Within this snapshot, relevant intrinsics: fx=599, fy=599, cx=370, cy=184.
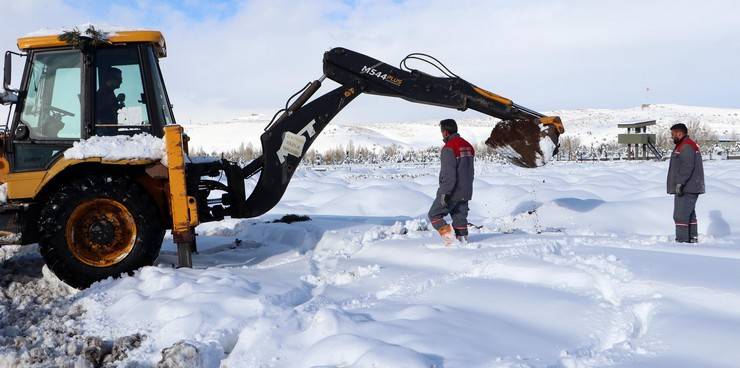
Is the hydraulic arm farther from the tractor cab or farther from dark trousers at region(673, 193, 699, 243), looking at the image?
dark trousers at region(673, 193, 699, 243)

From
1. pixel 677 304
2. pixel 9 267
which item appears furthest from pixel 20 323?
pixel 677 304

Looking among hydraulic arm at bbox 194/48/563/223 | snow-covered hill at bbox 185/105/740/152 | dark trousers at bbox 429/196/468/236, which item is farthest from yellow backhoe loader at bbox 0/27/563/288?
snow-covered hill at bbox 185/105/740/152

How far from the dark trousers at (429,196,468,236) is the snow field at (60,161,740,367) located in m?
0.28

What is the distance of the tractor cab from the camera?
5.92 m

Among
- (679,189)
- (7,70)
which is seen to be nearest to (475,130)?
(679,189)

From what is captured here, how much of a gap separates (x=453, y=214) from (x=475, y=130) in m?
70.2

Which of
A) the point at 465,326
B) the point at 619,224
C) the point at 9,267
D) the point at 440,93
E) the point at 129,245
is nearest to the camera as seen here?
the point at 465,326

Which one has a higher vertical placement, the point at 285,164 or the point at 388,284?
the point at 285,164

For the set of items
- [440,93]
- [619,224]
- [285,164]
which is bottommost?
[619,224]

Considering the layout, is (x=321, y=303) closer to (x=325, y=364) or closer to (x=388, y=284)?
(x=388, y=284)

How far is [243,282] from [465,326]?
2220 mm

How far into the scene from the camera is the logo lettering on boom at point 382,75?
7293 millimetres

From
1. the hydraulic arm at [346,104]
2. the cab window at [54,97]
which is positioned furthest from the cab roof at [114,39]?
the hydraulic arm at [346,104]

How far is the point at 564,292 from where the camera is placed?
477 cm
